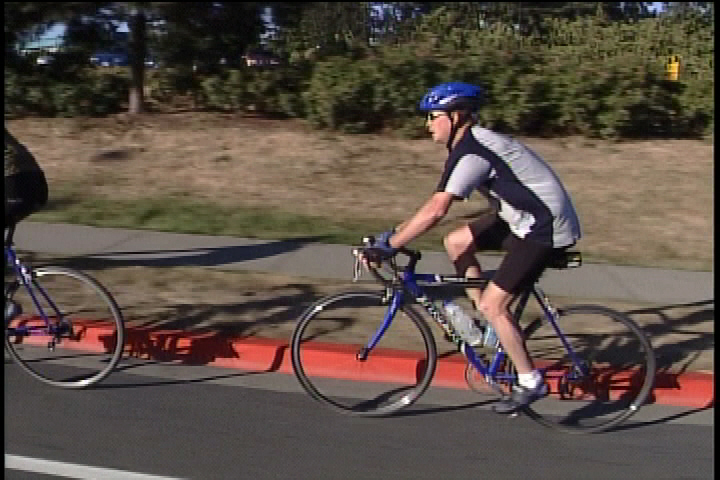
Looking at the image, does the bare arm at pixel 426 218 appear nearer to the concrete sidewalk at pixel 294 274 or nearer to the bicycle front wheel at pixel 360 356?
the bicycle front wheel at pixel 360 356

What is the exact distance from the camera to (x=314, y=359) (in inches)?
235

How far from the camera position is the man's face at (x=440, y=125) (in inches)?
195

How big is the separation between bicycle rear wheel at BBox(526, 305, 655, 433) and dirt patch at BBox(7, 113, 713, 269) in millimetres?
3311

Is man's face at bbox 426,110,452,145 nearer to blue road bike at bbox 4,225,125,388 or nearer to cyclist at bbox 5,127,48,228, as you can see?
blue road bike at bbox 4,225,125,388

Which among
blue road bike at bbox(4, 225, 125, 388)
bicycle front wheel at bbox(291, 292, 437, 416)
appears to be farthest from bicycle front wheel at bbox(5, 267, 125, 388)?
bicycle front wheel at bbox(291, 292, 437, 416)

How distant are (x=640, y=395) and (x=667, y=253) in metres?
3.95

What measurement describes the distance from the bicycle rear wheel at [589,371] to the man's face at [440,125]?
3.38 ft

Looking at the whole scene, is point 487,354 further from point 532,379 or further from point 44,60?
point 44,60

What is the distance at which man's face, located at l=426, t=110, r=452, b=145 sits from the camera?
4.95 metres

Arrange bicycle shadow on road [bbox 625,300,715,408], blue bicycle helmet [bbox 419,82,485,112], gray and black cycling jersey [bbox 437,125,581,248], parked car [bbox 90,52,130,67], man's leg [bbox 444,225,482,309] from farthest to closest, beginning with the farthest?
parked car [bbox 90,52,130,67], bicycle shadow on road [bbox 625,300,715,408], man's leg [bbox 444,225,482,309], blue bicycle helmet [bbox 419,82,485,112], gray and black cycling jersey [bbox 437,125,581,248]

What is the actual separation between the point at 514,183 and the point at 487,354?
3.11ft

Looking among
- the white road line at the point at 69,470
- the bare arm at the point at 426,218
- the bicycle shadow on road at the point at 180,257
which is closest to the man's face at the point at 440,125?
the bare arm at the point at 426,218

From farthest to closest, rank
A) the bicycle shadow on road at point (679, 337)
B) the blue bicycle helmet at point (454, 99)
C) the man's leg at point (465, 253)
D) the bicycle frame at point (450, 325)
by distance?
the bicycle shadow on road at point (679, 337) → the man's leg at point (465, 253) → the bicycle frame at point (450, 325) → the blue bicycle helmet at point (454, 99)

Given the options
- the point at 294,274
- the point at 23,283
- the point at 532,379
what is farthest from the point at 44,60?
the point at 532,379
